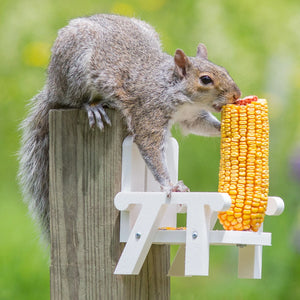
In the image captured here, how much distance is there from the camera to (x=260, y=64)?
5961mm

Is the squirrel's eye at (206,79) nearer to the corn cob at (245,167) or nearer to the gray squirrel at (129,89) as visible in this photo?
the gray squirrel at (129,89)

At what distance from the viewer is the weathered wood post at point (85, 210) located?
283 centimetres

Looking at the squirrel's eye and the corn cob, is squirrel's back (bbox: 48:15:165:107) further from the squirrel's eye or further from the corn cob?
the corn cob

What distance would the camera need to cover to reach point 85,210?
9.45 feet

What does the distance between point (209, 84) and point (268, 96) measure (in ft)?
10.0

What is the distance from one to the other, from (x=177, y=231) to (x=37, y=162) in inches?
30.8

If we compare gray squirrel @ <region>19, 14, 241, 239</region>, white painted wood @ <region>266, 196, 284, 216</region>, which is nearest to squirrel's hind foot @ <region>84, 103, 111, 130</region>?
gray squirrel @ <region>19, 14, 241, 239</region>

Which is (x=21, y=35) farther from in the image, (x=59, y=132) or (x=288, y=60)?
(x=59, y=132)

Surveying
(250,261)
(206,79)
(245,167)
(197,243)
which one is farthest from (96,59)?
(250,261)

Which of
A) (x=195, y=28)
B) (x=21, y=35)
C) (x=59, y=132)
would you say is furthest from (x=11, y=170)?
(x=59, y=132)

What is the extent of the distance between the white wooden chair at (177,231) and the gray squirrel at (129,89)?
8cm

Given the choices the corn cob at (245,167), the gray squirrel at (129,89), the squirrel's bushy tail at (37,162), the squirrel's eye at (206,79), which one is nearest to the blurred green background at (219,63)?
the squirrel's bushy tail at (37,162)

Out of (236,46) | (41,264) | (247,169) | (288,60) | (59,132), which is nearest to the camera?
(247,169)

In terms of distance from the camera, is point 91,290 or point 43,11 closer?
point 91,290
